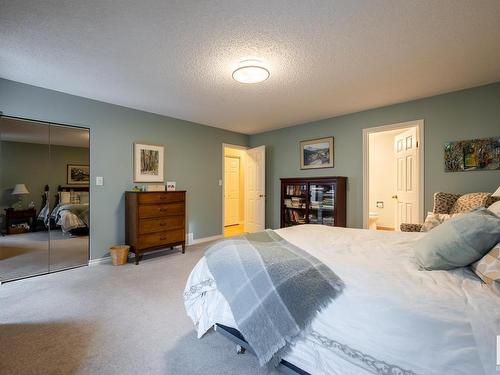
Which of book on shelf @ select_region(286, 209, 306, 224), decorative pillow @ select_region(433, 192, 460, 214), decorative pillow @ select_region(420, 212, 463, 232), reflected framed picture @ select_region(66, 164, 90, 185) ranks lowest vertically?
book on shelf @ select_region(286, 209, 306, 224)

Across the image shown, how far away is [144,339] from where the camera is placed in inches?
70.2

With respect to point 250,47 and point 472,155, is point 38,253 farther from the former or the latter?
point 472,155

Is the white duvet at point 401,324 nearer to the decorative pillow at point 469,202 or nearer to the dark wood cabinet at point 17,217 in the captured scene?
the decorative pillow at point 469,202

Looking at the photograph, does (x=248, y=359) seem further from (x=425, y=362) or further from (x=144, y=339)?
(x=425, y=362)

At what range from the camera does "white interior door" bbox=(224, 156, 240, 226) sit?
673 centimetres

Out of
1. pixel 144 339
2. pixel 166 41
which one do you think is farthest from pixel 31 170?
pixel 144 339

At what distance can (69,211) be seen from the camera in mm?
3307

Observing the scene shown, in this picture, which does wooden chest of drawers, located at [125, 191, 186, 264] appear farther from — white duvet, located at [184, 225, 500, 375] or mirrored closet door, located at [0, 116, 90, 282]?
white duvet, located at [184, 225, 500, 375]

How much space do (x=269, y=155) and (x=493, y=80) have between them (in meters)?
3.61

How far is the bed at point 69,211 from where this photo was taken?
3.14 m

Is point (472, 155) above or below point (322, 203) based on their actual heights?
above

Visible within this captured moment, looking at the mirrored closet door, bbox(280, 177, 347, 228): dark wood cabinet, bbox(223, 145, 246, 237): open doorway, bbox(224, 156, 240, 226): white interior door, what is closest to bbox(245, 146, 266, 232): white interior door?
bbox(280, 177, 347, 228): dark wood cabinet

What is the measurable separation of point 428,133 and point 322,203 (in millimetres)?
1859

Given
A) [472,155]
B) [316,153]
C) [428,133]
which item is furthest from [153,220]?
[472,155]
